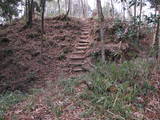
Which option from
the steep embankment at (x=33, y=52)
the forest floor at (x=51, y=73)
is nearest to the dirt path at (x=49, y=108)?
the forest floor at (x=51, y=73)

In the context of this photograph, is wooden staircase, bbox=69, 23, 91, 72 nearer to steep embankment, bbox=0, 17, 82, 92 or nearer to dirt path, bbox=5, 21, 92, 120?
steep embankment, bbox=0, 17, 82, 92

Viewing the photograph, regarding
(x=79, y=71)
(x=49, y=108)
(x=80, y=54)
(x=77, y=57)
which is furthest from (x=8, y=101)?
(x=80, y=54)

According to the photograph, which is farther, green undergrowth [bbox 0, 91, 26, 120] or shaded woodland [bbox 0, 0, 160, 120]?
green undergrowth [bbox 0, 91, 26, 120]

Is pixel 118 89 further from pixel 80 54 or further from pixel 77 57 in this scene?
pixel 80 54

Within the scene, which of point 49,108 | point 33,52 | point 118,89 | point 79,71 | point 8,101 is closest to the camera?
point 49,108

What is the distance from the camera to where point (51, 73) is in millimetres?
8812

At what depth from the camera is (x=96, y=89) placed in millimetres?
5406

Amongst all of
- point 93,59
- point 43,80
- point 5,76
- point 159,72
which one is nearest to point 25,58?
point 5,76

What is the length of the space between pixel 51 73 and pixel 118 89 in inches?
164

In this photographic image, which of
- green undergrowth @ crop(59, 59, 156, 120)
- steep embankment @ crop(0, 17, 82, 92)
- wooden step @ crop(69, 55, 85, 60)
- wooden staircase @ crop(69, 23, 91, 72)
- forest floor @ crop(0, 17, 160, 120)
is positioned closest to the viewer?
green undergrowth @ crop(59, 59, 156, 120)

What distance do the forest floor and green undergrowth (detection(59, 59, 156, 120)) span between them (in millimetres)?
61

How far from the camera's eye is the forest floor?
4844 mm

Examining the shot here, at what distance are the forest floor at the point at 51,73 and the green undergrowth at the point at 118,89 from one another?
61 mm

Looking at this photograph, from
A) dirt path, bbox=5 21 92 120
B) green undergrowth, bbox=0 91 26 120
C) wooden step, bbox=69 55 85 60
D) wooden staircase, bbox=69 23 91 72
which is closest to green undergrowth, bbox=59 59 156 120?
dirt path, bbox=5 21 92 120
